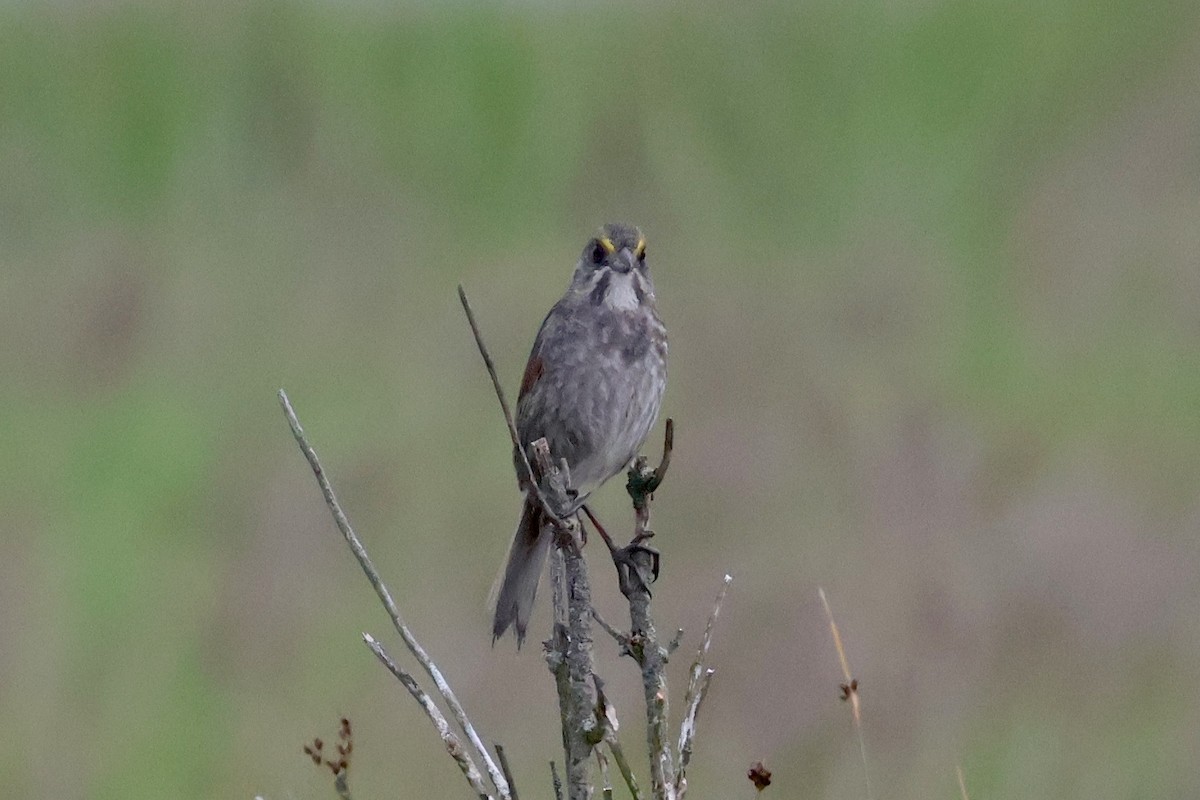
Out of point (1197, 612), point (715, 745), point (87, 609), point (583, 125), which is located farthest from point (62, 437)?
point (1197, 612)

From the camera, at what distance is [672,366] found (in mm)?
4625

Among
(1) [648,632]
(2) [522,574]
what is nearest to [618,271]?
(2) [522,574]

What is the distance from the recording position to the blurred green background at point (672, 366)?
421 centimetres

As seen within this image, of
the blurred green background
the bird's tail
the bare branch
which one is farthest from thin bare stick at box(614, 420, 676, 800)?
the blurred green background

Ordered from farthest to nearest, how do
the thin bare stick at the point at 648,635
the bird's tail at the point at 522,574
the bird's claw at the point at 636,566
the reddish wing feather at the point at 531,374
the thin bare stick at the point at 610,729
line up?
the reddish wing feather at the point at 531,374, the bird's tail at the point at 522,574, the bird's claw at the point at 636,566, the thin bare stick at the point at 648,635, the thin bare stick at the point at 610,729

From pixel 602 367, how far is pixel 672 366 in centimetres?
139

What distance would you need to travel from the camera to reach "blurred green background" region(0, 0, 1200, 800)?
421 cm

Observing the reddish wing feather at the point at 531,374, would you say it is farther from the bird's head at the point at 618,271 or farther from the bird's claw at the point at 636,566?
the bird's claw at the point at 636,566

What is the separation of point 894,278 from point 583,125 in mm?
1089

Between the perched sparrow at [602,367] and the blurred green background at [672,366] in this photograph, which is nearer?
the perched sparrow at [602,367]

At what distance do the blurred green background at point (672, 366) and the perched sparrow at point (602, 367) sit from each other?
37.1 inches

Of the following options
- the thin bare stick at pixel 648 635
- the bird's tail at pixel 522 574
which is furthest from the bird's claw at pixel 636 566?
the bird's tail at pixel 522 574

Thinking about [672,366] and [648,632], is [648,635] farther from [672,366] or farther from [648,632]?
[672,366]

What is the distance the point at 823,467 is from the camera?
15.1 feet
